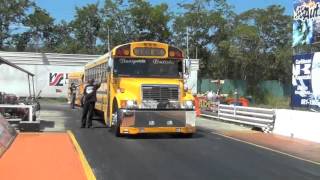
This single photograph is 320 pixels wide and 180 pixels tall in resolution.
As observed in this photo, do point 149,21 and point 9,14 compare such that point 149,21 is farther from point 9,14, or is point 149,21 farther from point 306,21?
point 306,21

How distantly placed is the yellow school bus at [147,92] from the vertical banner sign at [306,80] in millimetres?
8608

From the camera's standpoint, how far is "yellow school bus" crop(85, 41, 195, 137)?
19.0 meters

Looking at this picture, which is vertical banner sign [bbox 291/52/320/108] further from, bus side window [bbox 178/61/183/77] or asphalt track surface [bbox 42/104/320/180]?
asphalt track surface [bbox 42/104/320/180]

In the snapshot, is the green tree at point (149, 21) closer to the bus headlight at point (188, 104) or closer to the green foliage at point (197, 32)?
the green foliage at point (197, 32)

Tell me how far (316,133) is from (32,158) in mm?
9881

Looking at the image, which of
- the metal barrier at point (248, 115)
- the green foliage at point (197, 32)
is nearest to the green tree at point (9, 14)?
the green foliage at point (197, 32)

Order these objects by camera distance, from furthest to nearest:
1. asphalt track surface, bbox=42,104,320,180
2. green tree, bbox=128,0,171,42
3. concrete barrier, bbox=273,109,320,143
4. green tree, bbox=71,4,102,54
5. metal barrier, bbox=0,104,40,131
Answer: green tree, bbox=71,4,102,54 → green tree, bbox=128,0,171,42 → concrete barrier, bbox=273,109,320,143 → metal barrier, bbox=0,104,40,131 → asphalt track surface, bbox=42,104,320,180

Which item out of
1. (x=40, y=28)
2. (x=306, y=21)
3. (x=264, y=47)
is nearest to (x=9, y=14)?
(x=40, y=28)

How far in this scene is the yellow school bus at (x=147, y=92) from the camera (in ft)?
62.2

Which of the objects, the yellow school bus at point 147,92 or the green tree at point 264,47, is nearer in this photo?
the yellow school bus at point 147,92

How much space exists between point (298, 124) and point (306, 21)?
831 centimetres

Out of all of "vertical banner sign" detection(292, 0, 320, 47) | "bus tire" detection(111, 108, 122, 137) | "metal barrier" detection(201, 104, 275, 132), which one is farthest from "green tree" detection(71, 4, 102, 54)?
"bus tire" detection(111, 108, 122, 137)

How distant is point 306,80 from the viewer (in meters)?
27.8

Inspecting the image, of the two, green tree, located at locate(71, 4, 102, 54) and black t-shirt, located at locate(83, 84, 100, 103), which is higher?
green tree, located at locate(71, 4, 102, 54)
